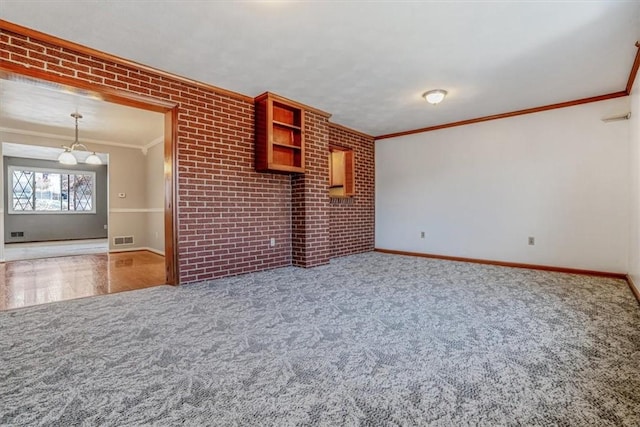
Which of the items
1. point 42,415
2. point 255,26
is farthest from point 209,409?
point 255,26

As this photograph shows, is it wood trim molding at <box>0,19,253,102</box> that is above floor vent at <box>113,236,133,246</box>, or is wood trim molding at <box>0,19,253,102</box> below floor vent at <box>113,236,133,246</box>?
above

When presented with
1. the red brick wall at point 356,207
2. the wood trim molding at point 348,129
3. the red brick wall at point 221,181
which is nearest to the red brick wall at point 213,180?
the red brick wall at point 221,181

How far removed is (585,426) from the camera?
1.18 metres

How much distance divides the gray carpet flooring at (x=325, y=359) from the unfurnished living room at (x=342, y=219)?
16 mm

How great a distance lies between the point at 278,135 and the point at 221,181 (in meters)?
1.02

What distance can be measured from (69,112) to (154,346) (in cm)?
452

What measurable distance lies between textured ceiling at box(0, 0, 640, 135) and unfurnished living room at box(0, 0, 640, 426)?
0.02m

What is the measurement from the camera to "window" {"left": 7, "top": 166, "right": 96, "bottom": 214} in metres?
8.20

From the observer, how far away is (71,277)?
3.85 metres

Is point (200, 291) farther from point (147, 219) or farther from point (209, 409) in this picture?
point (147, 219)

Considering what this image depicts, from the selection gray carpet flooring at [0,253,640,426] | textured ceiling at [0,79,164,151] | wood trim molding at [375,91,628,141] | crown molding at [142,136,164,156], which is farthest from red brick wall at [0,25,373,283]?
crown molding at [142,136,164,156]

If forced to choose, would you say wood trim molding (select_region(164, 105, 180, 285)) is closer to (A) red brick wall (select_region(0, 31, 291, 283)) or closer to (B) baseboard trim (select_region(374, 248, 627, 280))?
(A) red brick wall (select_region(0, 31, 291, 283))

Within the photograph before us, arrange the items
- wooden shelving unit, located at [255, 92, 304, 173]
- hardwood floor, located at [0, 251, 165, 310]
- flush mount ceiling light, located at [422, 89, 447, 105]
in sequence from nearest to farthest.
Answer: hardwood floor, located at [0, 251, 165, 310], flush mount ceiling light, located at [422, 89, 447, 105], wooden shelving unit, located at [255, 92, 304, 173]

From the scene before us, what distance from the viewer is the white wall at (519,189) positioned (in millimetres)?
3877
